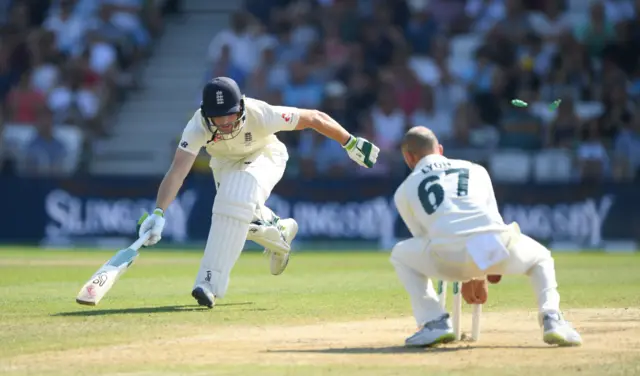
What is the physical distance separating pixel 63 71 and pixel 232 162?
13.1 m

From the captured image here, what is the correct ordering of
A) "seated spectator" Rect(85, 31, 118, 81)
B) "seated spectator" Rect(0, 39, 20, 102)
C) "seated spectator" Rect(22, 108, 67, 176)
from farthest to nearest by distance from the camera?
"seated spectator" Rect(0, 39, 20, 102) → "seated spectator" Rect(85, 31, 118, 81) → "seated spectator" Rect(22, 108, 67, 176)

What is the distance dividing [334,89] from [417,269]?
43.9 ft

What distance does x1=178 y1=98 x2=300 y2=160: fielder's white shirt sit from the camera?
382 inches

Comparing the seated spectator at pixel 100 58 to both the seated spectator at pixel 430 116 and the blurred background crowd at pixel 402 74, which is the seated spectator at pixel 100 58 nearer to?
the blurred background crowd at pixel 402 74

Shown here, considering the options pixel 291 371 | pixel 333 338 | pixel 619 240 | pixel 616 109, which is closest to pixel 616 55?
pixel 616 109

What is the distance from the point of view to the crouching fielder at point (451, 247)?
23.3 feet

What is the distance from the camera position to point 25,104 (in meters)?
21.6

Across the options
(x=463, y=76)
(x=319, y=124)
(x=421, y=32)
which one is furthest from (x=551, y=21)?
(x=319, y=124)

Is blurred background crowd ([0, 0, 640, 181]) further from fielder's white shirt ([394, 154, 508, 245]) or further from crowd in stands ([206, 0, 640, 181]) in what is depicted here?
fielder's white shirt ([394, 154, 508, 245])

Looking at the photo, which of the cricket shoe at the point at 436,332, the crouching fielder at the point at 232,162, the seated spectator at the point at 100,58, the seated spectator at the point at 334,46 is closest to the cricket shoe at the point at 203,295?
the crouching fielder at the point at 232,162

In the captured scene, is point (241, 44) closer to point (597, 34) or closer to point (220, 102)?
point (597, 34)

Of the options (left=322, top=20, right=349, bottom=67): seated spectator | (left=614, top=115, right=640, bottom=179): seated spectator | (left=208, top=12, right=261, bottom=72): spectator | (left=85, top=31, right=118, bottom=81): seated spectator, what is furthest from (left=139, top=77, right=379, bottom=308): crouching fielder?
(left=85, top=31, right=118, bottom=81): seated spectator

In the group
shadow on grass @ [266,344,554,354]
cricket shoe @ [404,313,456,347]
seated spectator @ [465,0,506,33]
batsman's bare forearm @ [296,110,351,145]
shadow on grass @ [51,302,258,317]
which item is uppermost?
seated spectator @ [465,0,506,33]

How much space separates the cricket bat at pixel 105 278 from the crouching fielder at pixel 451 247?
285 cm
